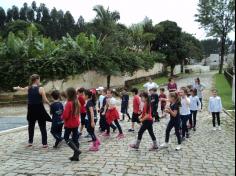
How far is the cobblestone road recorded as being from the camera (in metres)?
7.58

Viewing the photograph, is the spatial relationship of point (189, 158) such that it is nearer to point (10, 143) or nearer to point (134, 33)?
point (10, 143)

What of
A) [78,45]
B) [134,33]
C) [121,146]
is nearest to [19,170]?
[121,146]

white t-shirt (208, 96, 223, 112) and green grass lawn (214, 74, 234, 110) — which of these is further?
green grass lawn (214, 74, 234, 110)

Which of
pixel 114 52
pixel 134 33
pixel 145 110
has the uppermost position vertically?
pixel 134 33

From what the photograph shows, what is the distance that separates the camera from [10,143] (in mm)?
10672

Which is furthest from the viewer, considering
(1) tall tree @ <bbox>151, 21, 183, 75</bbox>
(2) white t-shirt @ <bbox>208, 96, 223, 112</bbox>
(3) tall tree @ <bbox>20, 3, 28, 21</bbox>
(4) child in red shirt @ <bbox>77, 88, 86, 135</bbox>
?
(3) tall tree @ <bbox>20, 3, 28, 21</bbox>

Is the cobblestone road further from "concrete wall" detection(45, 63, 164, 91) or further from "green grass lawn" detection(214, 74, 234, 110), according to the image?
"concrete wall" detection(45, 63, 164, 91)

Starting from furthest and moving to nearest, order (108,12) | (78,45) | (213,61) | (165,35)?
(213,61)
(165,35)
(108,12)
(78,45)

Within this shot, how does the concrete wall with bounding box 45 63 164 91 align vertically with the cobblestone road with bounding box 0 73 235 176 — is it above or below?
above

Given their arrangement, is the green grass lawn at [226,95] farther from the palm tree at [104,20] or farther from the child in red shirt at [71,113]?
the child in red shirt at [71,113]

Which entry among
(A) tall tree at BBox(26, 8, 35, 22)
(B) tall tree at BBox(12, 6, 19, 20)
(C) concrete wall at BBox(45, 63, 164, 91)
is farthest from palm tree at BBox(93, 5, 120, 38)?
(B) tall tree at BBox(12, 6, 19, 20)

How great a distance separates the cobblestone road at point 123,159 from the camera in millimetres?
7582

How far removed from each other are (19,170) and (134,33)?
40.3 meters

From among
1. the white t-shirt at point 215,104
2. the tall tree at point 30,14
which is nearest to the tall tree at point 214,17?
the tall tree at point 30,14
